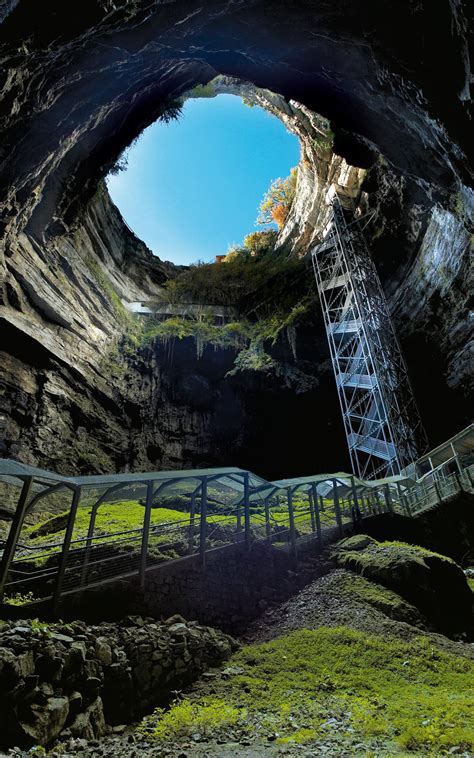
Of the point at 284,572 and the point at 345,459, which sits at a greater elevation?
the point at 345,459

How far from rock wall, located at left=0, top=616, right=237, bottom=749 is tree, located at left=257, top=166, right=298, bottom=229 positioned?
3230cm

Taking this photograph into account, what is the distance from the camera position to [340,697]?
5.49m

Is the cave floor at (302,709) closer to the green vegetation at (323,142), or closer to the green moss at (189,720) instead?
the green moss at (189,720)

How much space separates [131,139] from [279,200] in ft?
63.2

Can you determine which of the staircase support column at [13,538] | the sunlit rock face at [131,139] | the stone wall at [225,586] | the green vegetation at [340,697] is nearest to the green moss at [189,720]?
the green vegetation at [340,697]

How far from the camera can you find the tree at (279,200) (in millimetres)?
32562

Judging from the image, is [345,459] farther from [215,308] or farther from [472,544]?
[215,308]

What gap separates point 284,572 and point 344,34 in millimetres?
13324

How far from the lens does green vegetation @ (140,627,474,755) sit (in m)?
4.47

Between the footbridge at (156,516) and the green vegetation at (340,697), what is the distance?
2391 millimetres

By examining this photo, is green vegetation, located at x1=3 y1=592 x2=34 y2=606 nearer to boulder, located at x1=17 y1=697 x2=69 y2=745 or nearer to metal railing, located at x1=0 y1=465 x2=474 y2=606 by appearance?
metal railing, located at x1=0 y1=465 x2=474 y2=606

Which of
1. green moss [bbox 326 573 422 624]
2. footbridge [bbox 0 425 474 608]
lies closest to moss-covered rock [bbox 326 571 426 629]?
green moss [bbox 326 573 422 624]

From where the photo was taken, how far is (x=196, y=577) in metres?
8.05

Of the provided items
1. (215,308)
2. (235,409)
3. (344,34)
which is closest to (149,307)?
(215,308)
